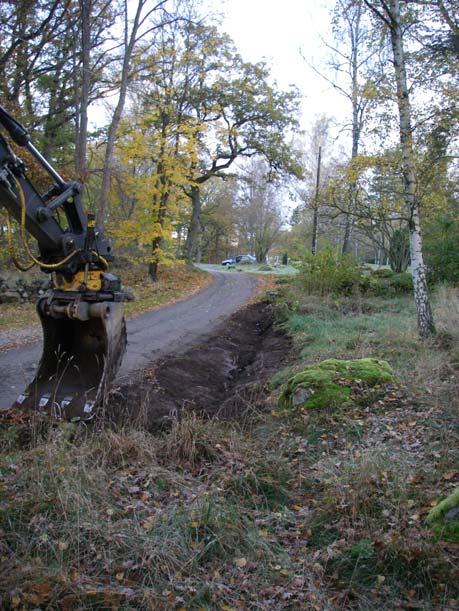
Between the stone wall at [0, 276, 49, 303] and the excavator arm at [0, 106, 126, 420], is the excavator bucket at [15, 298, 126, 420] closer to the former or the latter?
the excavator arm at [0, 106, 126, 420]

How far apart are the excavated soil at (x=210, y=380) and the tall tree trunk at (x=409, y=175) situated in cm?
291

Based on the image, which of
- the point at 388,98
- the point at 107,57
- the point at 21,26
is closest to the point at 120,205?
the point at 107,57

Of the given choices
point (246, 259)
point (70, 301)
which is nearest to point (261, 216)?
point (246, 259)

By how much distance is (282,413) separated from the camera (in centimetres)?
621

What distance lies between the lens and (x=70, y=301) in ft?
19.3

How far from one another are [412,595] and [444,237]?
16.1 metres

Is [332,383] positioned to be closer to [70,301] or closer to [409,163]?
[70,301]

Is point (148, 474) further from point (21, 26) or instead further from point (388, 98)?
point (21, 26)

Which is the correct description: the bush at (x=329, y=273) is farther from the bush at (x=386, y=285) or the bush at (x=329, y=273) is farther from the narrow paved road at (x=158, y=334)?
the narrow paved road at (x=158, y=334)

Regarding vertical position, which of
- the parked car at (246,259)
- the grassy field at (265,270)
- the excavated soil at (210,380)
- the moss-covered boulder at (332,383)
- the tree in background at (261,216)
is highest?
the tree in background at (261,216)

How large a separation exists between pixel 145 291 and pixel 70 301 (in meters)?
14.0

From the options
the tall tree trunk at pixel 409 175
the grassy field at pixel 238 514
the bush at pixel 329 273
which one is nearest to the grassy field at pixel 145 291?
the bush at pixel 329 273

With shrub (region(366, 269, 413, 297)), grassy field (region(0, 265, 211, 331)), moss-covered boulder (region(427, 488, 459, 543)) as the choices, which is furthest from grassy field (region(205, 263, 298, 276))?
moss-covered boulder (region(427, 488, 459, 543))

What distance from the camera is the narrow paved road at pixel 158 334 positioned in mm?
8336
